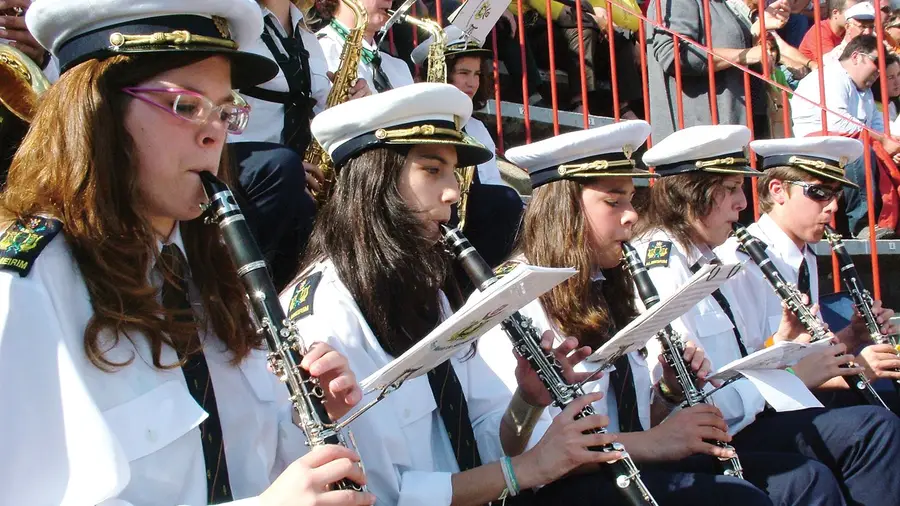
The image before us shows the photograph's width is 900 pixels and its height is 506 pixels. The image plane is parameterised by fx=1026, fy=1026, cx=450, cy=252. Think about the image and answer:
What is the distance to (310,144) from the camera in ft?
13.6

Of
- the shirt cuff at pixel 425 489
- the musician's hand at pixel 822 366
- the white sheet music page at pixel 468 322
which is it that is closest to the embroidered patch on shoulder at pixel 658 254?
the musician's hand at pixel 822 366

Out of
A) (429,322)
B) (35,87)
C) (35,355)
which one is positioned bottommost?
(429,322)

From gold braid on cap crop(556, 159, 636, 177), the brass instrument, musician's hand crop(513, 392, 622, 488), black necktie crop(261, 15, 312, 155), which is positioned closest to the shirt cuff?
musician's hand crop(513, 392, 622, 488)

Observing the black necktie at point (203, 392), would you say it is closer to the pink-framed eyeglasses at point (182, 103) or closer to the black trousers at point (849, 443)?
the pink-framed eyeglasses at point (182, 103)

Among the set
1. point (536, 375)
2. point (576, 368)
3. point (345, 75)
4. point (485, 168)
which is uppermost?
point (345, 75)

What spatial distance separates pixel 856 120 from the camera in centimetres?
707

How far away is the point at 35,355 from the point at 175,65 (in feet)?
2.06

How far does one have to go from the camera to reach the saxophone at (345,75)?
13.5ft

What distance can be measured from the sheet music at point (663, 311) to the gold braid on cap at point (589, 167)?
1101 millimetres

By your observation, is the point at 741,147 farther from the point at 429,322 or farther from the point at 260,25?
the point at 260,25

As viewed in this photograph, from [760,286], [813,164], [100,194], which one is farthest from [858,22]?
[100,194]

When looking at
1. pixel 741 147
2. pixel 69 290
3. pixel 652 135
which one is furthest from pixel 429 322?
pixel 652 135

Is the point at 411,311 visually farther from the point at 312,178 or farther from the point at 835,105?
the point at 835,105

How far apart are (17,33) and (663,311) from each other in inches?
80.5
